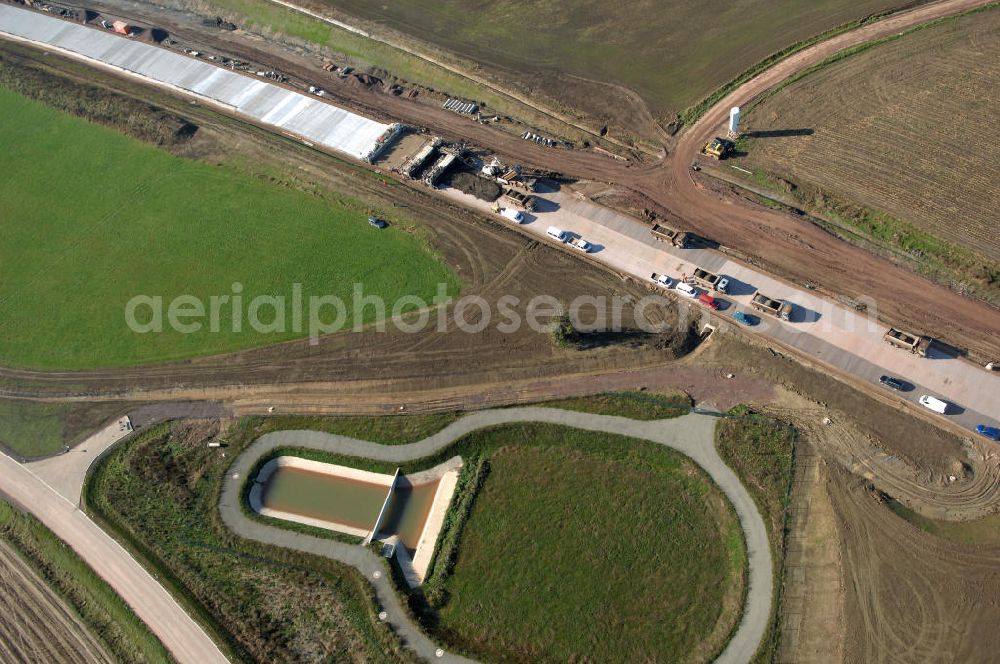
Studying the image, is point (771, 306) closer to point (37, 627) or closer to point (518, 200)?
point (518, 200)

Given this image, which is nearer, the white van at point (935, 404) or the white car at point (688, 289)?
the white van at point (935, 404)

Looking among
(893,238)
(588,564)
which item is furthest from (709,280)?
(588,564)

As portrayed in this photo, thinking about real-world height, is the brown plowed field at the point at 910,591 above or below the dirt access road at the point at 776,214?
below

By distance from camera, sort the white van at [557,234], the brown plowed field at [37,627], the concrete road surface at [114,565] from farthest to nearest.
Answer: the white van at [557,234] → the brown plowed field at [37,627] → the concrete road surface at [114,565]

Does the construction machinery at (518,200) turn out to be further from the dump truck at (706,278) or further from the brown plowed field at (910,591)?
the brown plowed field at (910,591)

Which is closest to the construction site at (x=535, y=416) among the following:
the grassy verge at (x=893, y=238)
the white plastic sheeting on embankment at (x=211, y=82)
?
the grassy verge at (x=893, y=238)

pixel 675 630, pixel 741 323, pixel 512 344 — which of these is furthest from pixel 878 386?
pixel 512 344
